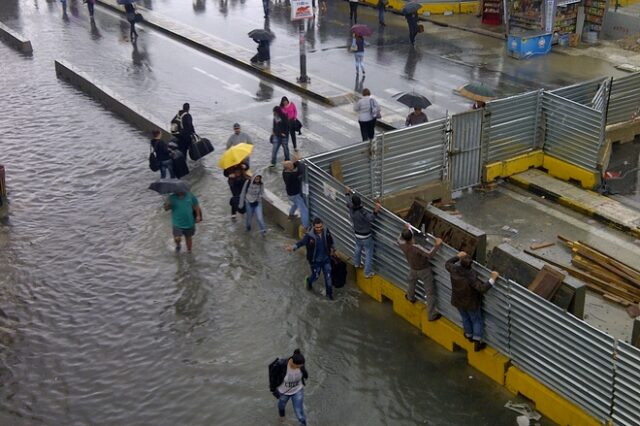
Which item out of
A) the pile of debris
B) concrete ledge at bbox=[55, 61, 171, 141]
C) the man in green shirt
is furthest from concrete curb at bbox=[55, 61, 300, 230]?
the pile of debris

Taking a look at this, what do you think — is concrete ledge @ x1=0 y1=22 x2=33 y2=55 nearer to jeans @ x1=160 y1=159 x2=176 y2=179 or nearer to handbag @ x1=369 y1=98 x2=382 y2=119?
jeans @ x1=160 y1=159 x2=176 y2=179

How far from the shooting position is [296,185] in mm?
13500

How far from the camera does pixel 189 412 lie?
10156mm

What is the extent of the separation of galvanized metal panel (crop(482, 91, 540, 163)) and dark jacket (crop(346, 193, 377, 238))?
15.7 feet

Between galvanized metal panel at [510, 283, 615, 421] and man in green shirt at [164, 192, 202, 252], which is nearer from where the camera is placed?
galvanized metal panel at [510, 283, 615, 421]

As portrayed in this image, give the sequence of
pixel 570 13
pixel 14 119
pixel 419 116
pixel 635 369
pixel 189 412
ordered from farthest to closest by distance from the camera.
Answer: pixel 570 13 → pixel 14 119 → pixel 419 116 → pixel 189 412 → pixel 635 369

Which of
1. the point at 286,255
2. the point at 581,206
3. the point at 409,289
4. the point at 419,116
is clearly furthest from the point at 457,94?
the point at 409,289

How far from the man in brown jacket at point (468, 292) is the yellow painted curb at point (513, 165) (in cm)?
628

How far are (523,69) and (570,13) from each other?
4006 millimetres

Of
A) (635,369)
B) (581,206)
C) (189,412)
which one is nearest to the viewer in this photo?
(635,369)

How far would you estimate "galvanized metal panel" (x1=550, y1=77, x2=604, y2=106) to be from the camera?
16.9 meters

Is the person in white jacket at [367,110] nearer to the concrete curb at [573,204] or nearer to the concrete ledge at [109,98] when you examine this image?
the concrete curb at [573,204]

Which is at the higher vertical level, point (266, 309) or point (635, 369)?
point (635, 369)

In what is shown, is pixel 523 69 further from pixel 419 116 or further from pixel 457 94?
pixel 419 116
